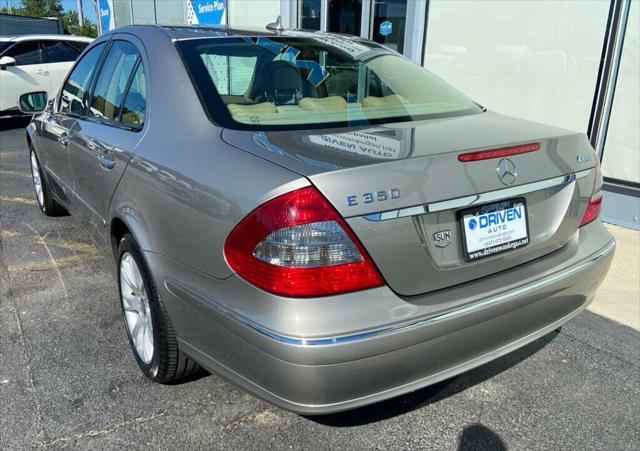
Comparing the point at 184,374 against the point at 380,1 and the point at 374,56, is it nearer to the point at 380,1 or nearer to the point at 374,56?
the point at 374,56

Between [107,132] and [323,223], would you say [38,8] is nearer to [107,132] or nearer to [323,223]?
[107,132]

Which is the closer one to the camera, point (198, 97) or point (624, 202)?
point (198, 97)

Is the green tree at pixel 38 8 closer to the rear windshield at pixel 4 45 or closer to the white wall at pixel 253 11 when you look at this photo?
the rear windshield at pixel 4 45

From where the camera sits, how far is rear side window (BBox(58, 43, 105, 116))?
3.48 m

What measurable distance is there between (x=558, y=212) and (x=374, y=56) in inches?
54.7

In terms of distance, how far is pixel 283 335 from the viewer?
5.54 feet

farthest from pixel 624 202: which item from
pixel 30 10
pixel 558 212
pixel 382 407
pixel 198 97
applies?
pixel 30 10

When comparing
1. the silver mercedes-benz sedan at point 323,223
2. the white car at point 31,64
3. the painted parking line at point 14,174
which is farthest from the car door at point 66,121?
the white car at point 31,64

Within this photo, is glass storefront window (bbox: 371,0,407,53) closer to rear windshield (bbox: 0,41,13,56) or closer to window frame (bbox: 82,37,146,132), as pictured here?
window frame (bbox: 82,37,146,132)

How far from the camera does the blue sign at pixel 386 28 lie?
23.1ft

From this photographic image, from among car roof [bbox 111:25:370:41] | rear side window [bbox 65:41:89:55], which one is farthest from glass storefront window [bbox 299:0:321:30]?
car roof [bbox 111:25:370:41]

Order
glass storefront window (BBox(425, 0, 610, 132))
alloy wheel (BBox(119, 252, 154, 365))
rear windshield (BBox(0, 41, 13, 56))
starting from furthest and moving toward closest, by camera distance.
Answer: rear windshield (BBox(0, 41, 13, 56)) → glass storefront window (BBox(425, 0, 610, 132)) → alloy wheel (BBox(119, 252, 154, 365))

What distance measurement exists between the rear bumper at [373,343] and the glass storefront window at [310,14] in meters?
Result: 6.83

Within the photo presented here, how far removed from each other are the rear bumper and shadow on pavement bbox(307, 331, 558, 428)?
1.71 feet
